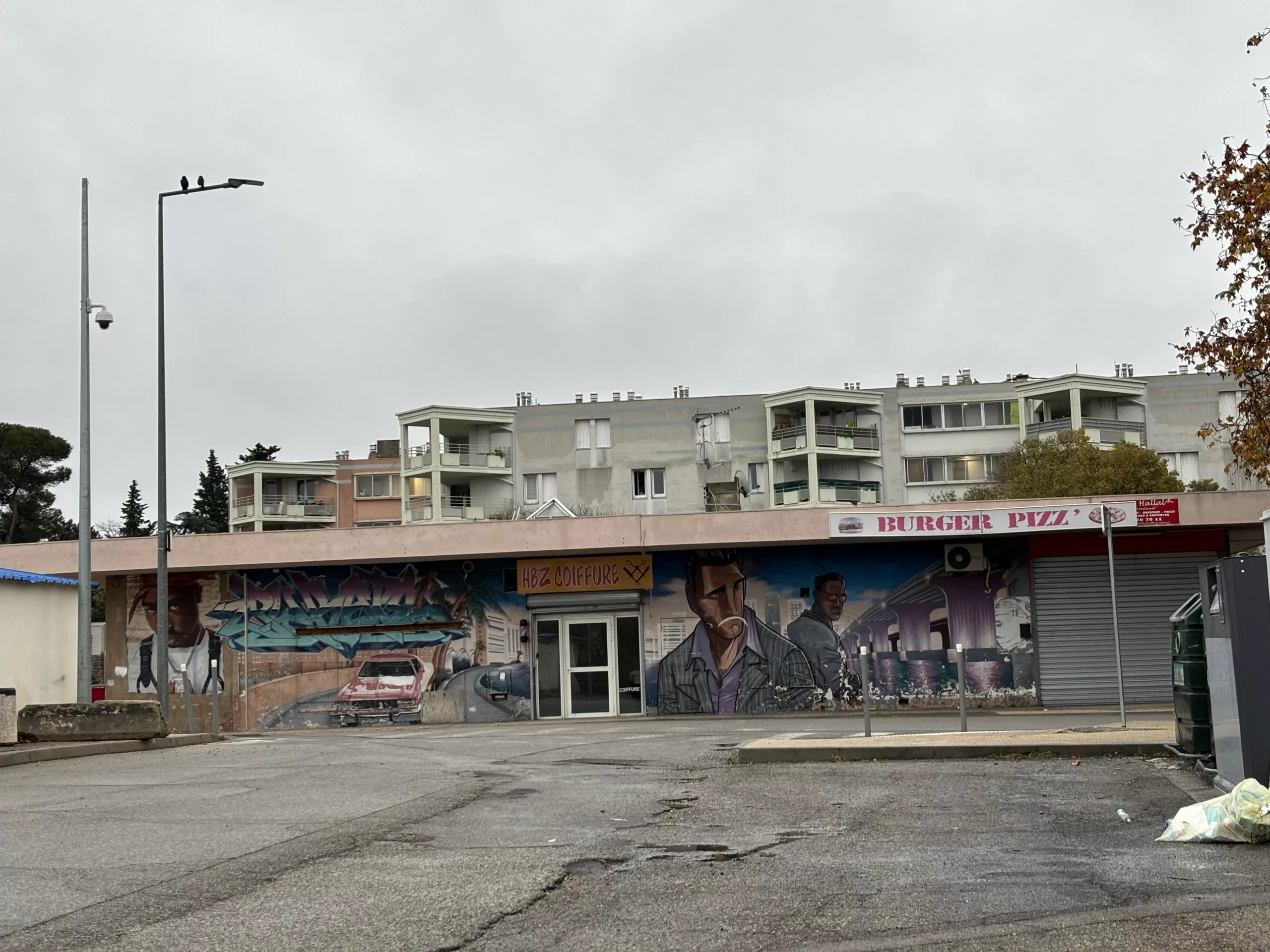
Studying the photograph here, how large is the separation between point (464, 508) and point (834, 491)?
19320 millimetres

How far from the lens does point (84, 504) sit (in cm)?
2189

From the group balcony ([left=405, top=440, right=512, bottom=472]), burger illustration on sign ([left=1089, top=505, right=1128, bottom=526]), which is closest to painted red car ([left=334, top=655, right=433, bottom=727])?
burger illustration on sign ([left=1089, top=505, right=1128, bottom=526])

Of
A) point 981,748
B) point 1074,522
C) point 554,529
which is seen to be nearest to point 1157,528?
point 1074,522

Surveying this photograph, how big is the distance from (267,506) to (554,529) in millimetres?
61047

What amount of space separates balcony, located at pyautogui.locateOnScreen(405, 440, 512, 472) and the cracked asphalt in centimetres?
5738

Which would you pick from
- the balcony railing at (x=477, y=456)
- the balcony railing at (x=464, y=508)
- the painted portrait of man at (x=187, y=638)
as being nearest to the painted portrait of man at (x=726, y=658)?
the painted portrait of man at (x=187, y=638)

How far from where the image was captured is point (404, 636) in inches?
A: 1160

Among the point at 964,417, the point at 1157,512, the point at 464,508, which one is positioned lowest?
the point at 1157,512

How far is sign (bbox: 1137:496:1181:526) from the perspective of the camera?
85.8 feet

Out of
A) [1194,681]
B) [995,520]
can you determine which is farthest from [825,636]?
[1194,681]

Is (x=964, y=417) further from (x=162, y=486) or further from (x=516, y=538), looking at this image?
(x=162, y=486)

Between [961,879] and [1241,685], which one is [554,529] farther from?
[961,879]

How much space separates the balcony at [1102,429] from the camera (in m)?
65.6

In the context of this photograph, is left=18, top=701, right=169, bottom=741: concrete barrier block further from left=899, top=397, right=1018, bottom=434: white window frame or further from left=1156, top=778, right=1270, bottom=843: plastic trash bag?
left=899, top=397, right=1018, bottom=434: white window frame
